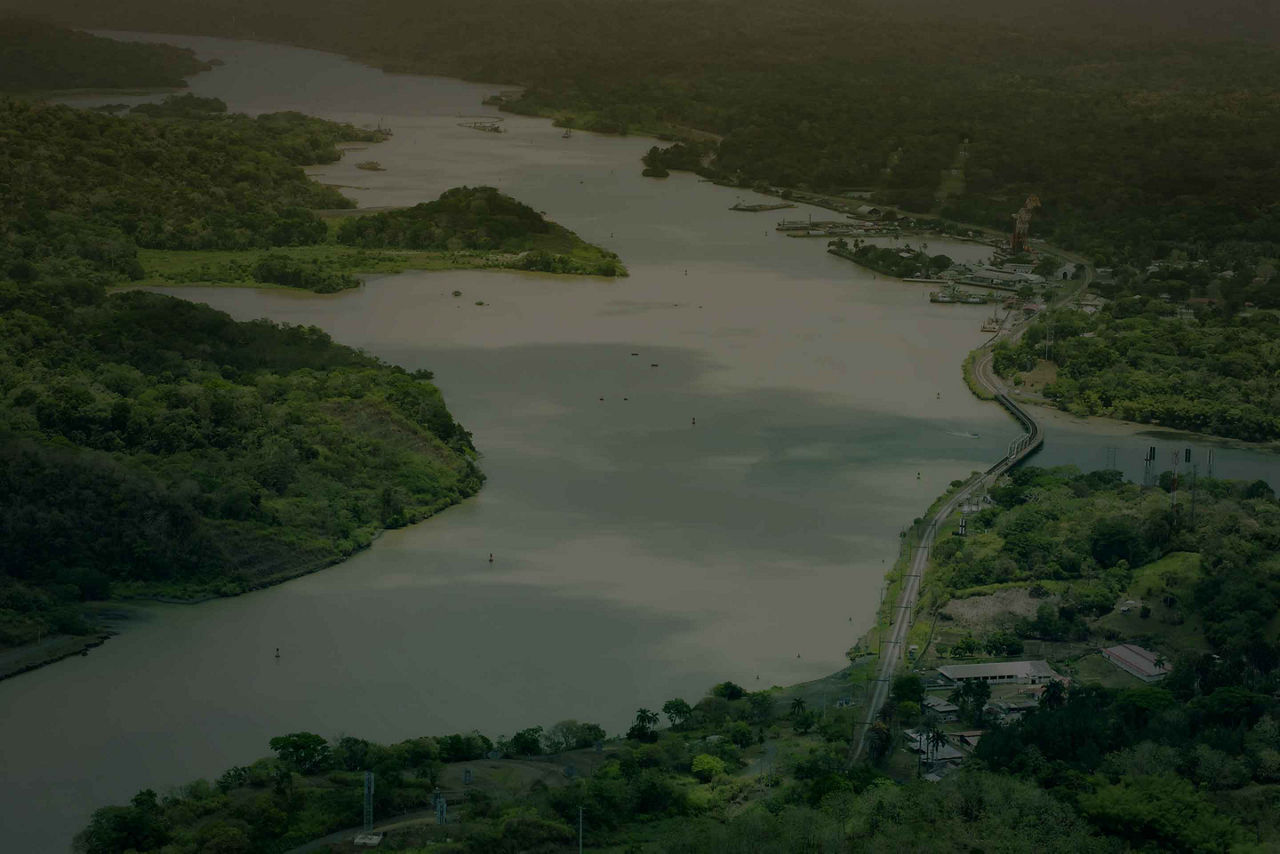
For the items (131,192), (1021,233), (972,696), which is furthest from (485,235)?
(972,696)

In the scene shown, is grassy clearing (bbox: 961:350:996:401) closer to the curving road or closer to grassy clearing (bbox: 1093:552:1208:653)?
the curving road

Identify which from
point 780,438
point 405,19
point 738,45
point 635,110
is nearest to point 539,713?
point 780,438

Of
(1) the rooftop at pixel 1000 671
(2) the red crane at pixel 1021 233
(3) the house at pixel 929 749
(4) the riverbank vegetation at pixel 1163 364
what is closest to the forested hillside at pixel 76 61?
(2) the red crane at pixel 1021 233

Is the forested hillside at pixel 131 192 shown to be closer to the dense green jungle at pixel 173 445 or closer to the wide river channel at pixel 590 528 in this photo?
the dense green jungle at pixel 173 445

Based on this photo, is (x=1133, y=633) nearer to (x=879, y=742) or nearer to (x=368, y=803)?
(x=879, y=742)

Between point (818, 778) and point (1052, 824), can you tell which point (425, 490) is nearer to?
point (818, 778)

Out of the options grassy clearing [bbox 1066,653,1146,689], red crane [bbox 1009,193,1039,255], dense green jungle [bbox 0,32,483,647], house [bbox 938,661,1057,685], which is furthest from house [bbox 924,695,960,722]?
red crane [bbox 1009,193,1039,255]
